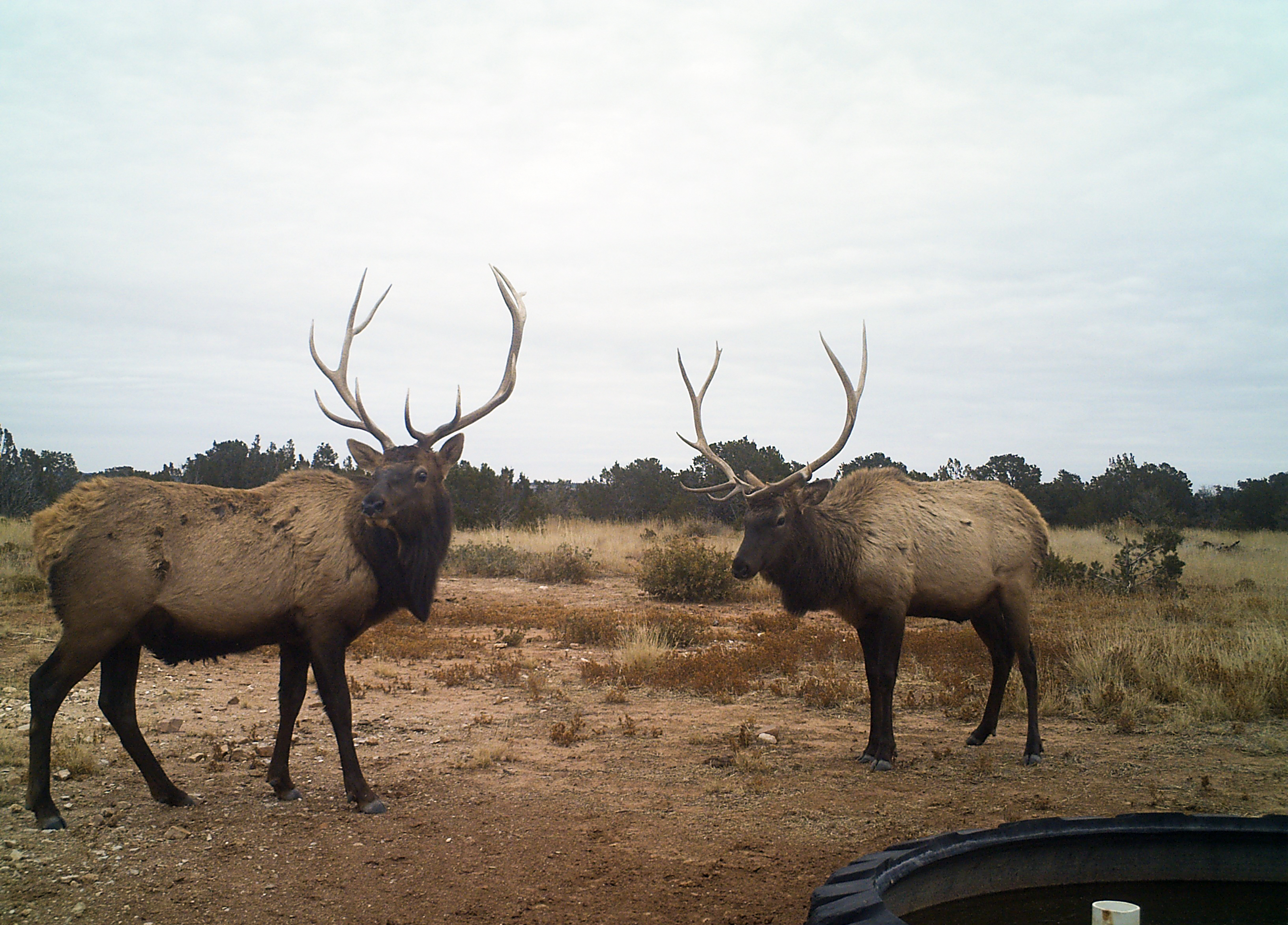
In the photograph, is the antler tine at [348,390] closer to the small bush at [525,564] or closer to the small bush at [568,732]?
the small bush at [568,732]

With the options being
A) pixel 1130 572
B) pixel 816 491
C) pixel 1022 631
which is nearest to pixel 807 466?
pixel 816 491

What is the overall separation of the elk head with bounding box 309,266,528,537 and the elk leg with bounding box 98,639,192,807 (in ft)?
5.69

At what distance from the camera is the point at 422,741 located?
713 centimetres

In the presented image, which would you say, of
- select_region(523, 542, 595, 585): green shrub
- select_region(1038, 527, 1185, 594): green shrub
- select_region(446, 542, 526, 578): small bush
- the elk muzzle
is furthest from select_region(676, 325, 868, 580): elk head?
select_region(446, 542, 526, 578): small bush

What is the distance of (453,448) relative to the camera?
6434 millimetres

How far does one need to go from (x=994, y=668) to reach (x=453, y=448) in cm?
500

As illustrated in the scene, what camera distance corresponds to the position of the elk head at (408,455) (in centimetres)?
581

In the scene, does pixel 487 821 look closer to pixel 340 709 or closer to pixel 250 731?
pixel 340 709

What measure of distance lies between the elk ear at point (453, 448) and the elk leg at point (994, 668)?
4.65 m

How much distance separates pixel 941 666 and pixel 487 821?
6737 millimetres

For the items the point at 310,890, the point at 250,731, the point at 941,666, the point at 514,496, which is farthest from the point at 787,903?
the point at 514,496

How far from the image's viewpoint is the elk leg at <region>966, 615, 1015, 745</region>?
7.24 m

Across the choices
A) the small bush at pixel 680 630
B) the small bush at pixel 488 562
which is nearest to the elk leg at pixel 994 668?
the small bush at pixel 680 630

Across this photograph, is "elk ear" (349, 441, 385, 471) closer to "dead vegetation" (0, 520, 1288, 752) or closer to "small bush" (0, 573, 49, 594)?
"dead vegetation" (0, 520, 1288, 752)
